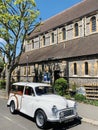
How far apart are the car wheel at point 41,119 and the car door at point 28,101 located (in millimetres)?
740

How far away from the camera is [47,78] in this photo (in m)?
33.4

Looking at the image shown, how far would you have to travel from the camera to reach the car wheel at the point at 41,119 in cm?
1167

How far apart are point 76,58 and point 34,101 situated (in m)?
15.3

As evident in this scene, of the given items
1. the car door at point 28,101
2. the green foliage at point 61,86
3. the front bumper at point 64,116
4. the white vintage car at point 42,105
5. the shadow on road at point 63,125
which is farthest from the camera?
the green foliage at point 61,86

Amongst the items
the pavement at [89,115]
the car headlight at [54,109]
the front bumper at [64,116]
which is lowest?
the pavement at [89,115]

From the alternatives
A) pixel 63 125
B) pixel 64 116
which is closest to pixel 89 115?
pixel 63 125

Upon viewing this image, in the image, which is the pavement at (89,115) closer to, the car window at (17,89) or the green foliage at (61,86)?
the car window at (17,89)

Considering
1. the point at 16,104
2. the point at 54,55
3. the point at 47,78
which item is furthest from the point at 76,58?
the point at 16,104

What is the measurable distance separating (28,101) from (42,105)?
1.51m

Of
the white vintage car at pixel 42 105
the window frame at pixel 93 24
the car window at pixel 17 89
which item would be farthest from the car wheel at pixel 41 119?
the window frame at pixel 93 24

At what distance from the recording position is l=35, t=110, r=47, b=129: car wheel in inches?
460

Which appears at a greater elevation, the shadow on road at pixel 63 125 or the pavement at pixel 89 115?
the pavement at pixel 89 115

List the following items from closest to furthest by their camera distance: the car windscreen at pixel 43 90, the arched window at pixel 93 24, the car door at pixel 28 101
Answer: the car door at pixel 28 101 < the car windscreen at pixel 43 90 < the arched window at pixel 93 24

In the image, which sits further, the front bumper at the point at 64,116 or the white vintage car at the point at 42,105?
the white vintage car at the point at 42,105
